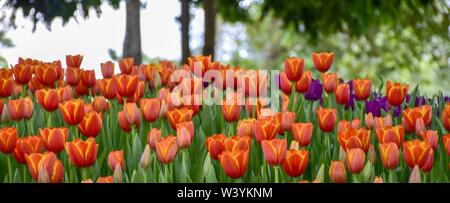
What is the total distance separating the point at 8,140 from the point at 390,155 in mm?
1560

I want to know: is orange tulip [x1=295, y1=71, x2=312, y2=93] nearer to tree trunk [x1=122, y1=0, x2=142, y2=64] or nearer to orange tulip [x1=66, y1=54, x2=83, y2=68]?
orange tulip [x1=66, y1=54, x2=83, y2=68]

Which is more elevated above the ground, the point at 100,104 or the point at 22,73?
the point at 22,73

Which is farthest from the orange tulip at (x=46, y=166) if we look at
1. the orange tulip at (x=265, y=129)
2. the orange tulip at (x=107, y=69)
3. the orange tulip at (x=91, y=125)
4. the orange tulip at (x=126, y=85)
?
the orange tulip at (x=107, y=69)

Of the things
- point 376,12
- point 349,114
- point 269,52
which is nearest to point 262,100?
point 349,114

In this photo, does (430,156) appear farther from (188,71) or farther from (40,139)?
(188,71)

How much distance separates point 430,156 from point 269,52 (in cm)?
1923

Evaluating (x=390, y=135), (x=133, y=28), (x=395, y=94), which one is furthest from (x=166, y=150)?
(x=133, y=28)

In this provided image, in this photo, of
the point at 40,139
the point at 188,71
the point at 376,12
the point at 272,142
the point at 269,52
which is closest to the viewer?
the point at 272,142

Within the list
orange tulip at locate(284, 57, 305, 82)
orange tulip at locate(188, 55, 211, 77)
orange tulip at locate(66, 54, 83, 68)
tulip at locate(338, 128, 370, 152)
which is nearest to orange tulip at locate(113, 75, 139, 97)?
orange tulip at locate(188, 55, 211, 77)

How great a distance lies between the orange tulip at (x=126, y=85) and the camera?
3.76 m

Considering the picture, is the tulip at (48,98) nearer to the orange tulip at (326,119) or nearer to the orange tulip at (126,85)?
the orange tulip at (126,85)

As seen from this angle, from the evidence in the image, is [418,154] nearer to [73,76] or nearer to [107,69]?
[73,76]

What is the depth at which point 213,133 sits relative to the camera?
3605 mm

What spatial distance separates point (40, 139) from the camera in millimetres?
2943
